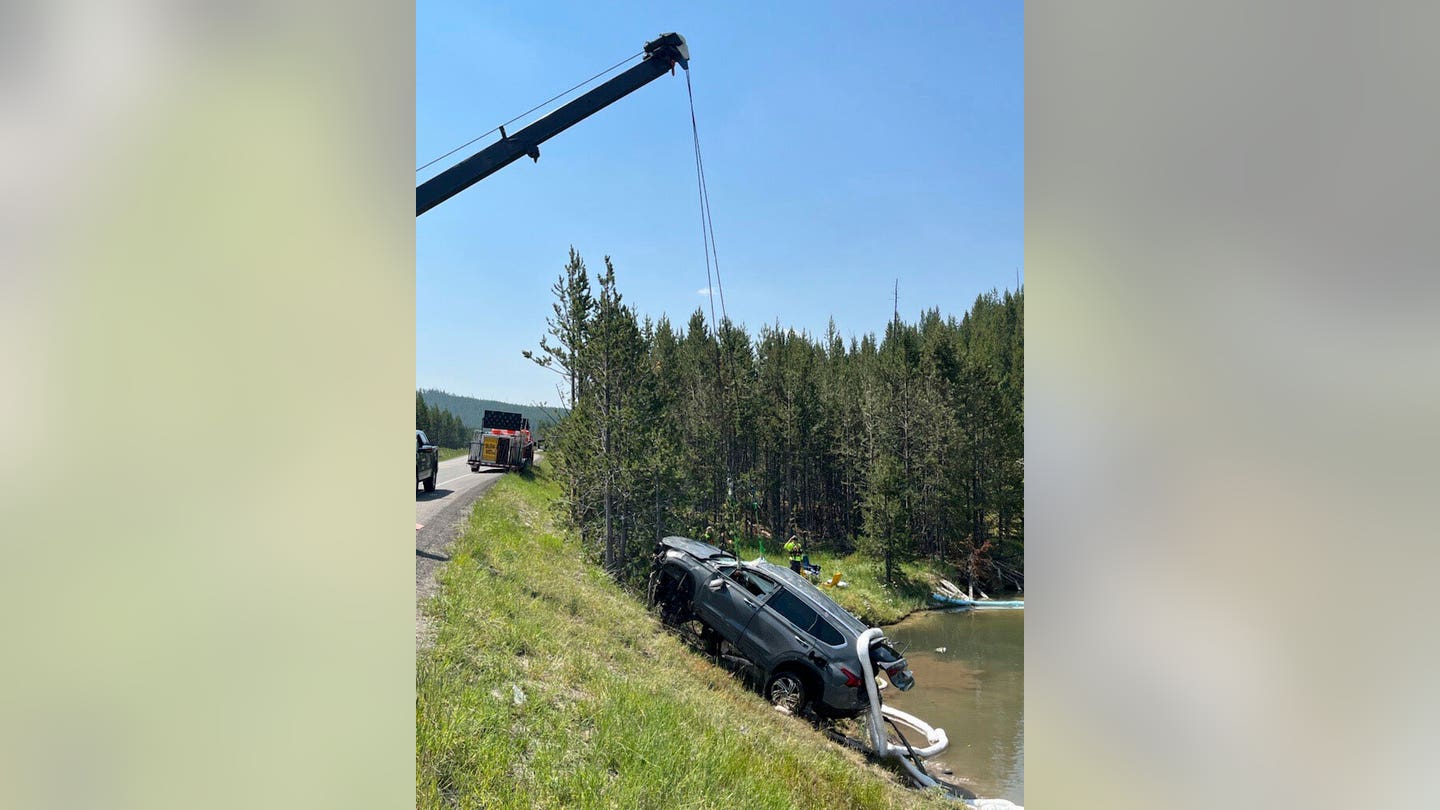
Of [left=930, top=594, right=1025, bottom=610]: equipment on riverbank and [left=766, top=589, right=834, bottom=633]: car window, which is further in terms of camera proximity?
[left=930, top=594, right=1025, bottom=610]: equipment on riverbank

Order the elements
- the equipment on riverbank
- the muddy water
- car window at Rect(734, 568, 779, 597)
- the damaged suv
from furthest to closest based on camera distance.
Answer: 1. the equipment on riverbank
2. the muddy water
3. car window at Rect(734, 568, 779, 597)
4. the damaged suv

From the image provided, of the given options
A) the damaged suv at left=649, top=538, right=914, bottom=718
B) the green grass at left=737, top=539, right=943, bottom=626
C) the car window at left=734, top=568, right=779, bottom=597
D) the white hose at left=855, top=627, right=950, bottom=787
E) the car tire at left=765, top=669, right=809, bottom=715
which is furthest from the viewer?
the green grass at left=737, top=539, right=943, bottom=626

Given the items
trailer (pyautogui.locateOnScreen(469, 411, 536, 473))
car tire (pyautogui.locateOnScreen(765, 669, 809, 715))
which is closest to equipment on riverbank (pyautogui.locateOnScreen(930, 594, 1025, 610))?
car tire (pyautogui.locateOnScreen(765, 669, 809, 715))

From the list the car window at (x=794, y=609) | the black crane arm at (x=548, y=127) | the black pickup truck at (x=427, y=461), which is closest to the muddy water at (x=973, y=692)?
the car window at (x=794, y=609)

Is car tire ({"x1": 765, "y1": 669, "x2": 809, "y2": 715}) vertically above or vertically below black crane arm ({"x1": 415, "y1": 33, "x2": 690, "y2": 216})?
below

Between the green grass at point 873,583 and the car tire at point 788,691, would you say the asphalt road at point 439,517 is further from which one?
the green grass at point 873,583

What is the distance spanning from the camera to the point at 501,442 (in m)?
11.9

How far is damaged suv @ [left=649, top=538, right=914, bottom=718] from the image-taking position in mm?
4660

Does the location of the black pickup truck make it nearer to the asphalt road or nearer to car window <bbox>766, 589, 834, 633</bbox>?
the asphalt road

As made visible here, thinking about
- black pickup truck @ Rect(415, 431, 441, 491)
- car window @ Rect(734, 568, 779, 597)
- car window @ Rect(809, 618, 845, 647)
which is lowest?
car window @ Rect(809, 618, 845, 647)

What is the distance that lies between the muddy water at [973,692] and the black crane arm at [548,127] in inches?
186

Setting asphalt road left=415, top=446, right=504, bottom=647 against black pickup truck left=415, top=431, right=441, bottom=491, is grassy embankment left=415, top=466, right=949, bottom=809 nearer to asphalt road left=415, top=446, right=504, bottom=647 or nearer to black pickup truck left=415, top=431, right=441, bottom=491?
asphalt road left=415, top=446, right=504, bottom=647

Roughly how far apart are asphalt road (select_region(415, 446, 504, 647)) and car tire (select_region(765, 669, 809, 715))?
2.55 metres
